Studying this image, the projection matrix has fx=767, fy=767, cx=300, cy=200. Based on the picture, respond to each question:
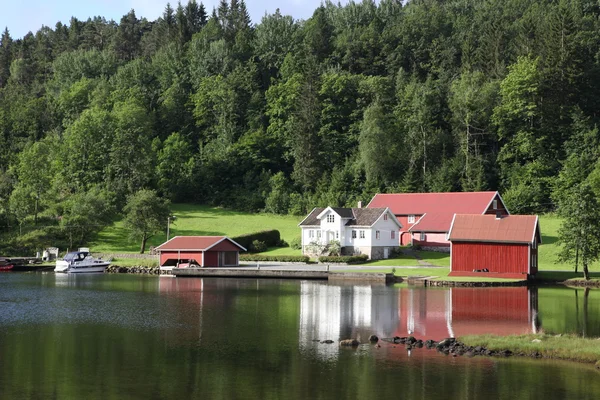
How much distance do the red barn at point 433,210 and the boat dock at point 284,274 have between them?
16.3 meters

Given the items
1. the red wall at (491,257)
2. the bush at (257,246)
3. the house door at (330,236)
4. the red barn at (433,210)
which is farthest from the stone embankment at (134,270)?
the red wall at (491,257)

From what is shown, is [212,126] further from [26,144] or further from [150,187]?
[26,144]

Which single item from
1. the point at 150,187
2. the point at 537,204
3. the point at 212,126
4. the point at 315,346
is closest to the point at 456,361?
the point at 315,346

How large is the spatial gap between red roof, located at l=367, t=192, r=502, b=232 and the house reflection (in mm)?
22323

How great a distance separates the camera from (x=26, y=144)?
12825cm

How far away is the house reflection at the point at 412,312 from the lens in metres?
36.3

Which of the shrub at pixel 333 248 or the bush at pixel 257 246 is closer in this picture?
the shrub at pixel 333 248

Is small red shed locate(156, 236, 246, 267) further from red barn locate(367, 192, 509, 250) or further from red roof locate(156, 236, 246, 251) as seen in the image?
red barn locate(367, 192, 509, 250)

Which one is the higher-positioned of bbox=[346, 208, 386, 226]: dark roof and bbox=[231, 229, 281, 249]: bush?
bbox=[346, 208, 386, 226]: dark roof

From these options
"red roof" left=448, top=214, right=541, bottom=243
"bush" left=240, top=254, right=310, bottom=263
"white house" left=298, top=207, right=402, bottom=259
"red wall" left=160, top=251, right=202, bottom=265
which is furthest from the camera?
"white house" left=298, top=207, right=402, bottom=259

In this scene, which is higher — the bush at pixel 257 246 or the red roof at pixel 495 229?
the red roof at pixel 495 229

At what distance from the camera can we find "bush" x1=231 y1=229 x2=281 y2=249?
81.2 meters

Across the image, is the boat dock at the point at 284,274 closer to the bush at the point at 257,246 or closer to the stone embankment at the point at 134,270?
the stone embankment at the point at 134,270

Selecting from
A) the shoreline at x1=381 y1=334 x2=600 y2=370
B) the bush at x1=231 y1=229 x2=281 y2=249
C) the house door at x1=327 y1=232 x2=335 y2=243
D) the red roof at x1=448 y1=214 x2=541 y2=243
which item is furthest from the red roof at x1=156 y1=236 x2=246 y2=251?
the shoreline at x1=381 y1=334 x2=600 y2=370
